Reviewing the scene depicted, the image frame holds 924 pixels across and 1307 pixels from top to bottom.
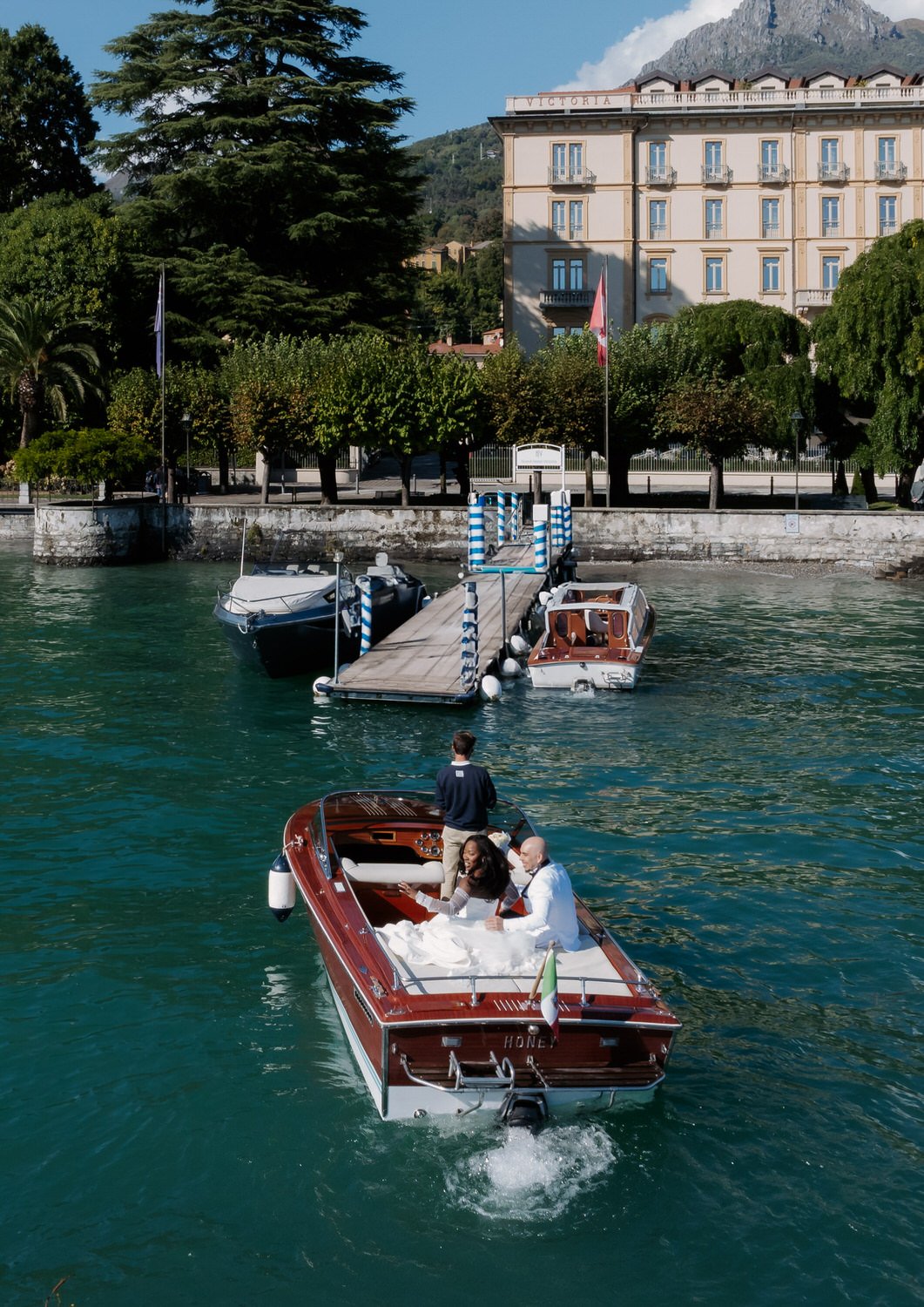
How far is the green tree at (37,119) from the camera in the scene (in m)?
68.6

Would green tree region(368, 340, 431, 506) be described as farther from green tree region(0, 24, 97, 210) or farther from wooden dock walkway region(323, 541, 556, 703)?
green tree region(0, 24, 97, 210)

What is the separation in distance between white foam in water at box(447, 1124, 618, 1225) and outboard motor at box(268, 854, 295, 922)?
3.64 meters

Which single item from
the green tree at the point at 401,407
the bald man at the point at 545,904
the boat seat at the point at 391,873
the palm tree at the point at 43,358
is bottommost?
the boat seat at the point at 391,873

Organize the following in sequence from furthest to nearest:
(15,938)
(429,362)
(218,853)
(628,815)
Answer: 1. (429,362)
2. (628,815)
3. (218,853)
4. (15,938)

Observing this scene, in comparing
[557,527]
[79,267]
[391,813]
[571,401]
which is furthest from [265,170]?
[391,813]

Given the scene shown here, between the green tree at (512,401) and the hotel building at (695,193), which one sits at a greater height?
the hotel building at (695,193)

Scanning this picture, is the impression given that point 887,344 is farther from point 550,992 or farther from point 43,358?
point 550,992

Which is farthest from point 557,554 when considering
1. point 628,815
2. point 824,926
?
point 824,926

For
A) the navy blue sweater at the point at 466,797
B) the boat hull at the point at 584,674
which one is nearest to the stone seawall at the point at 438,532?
the boat hull at the point at 584,674

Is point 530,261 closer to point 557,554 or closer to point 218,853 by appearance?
point 557,554

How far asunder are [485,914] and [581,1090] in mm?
1735

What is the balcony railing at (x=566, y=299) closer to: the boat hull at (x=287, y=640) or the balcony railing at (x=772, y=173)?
the balcony railing at (x=772, y=173)

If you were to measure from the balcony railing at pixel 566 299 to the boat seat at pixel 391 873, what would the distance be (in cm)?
6056

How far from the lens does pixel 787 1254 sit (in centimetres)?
836
